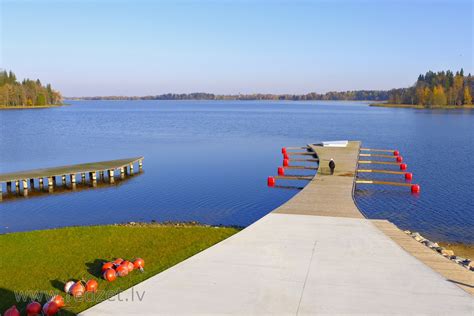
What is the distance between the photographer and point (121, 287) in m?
11.9

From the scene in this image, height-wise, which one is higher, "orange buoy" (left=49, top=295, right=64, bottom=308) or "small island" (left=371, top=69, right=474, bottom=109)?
"small island" (left=371, top=69, right=474, bottom=109)

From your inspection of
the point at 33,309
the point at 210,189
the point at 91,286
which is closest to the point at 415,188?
the point at 210,189

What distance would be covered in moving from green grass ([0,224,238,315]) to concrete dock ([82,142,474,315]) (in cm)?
127

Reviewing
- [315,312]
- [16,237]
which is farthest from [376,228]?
[16,237]

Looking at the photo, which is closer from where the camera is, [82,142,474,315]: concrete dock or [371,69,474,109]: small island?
[82,142,474,315]: concrete dock

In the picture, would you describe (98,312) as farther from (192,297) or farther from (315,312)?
(315,312)

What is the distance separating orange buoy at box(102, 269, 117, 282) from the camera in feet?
40.9

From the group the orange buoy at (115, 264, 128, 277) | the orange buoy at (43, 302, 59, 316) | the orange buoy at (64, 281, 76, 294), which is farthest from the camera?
the orange buoy at (115, 264, 128, 277)

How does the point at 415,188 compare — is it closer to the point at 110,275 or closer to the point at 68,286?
the point at 110,275

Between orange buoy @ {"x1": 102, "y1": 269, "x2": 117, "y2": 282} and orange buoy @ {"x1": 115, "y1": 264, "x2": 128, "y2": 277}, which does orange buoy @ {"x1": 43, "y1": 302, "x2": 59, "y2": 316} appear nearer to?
orange buoy @ {"x1": 102, "y1": 269, "x2": 117, "y2": 282}

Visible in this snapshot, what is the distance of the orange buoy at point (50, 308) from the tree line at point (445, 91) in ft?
532

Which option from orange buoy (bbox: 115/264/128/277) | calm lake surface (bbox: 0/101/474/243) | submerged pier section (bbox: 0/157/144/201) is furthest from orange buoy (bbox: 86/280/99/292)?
submerged pier section (bbox: 0/157/144/201)

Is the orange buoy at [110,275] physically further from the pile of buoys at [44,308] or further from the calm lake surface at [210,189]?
the calm lake surface at [210,189]

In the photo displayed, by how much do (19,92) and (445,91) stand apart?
153 metres
